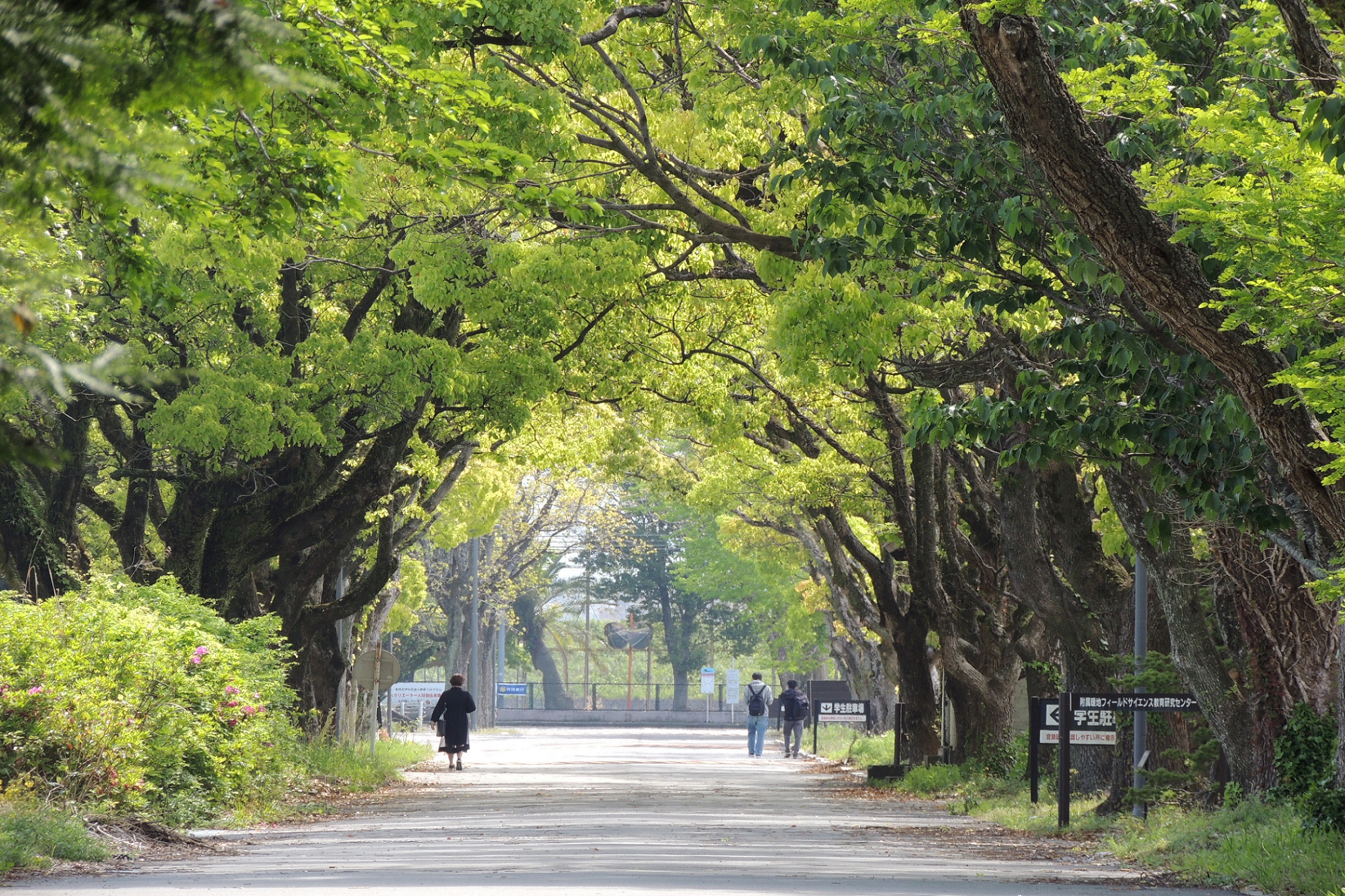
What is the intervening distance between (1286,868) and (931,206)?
5.14m

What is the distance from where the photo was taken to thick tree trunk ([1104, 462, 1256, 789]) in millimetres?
13898

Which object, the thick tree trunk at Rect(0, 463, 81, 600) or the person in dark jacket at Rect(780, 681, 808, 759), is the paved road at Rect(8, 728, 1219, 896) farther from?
the person in dark jacket at Rect(780, 681, 808, 759)

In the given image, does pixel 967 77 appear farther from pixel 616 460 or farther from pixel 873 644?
pixel 873 644

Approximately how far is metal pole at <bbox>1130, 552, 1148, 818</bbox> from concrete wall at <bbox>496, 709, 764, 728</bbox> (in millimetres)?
61520

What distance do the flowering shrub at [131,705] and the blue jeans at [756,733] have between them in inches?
902

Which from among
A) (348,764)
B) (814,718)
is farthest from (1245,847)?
(814,718)

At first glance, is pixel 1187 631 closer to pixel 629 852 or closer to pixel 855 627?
pixel 629 852

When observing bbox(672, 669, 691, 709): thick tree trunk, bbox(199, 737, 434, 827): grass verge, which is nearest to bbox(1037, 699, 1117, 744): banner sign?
bbox(199, 737, 434, 827): grass verge

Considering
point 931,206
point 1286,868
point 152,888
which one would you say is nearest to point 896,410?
point 931,206

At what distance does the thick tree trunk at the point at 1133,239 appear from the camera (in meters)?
7.29

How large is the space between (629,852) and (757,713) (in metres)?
26.2

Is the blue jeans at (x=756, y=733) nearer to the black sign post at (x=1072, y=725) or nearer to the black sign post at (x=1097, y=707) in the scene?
the black sign post at (x=1072, y=725)

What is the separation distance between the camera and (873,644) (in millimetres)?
41844

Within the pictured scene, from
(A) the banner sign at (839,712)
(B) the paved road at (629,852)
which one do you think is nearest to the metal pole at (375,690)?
(B) the paved road at (629,852)
